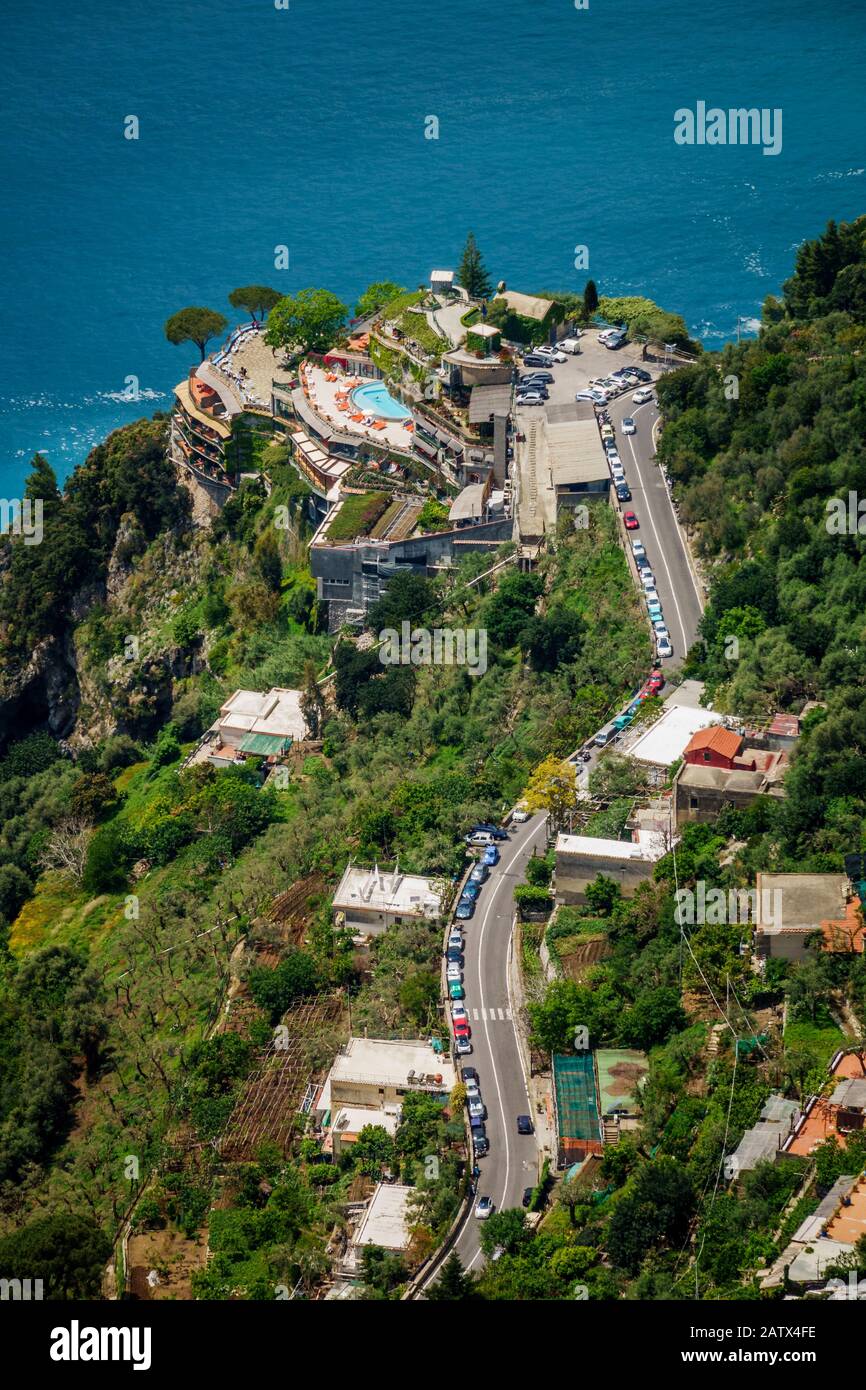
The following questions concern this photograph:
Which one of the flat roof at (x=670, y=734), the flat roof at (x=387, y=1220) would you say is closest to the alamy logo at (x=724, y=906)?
the flat roof at (x=670, y=734)

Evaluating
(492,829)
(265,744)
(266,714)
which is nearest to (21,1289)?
(492,829)

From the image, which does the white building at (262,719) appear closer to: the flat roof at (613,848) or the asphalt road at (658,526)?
the asphalt road at (658,526)

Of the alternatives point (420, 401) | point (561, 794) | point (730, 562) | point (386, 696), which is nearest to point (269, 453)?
point (420, 401)

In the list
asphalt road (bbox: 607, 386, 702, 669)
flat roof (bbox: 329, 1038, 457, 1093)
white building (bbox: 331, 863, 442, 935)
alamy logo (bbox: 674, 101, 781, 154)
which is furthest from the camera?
alamy logo (bbox: 674, 101, 781, 154)

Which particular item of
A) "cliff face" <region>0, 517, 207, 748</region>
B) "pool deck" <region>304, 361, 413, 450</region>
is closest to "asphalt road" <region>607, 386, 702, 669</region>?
"pool deck" <region>304, 361, 413, 450</region>
